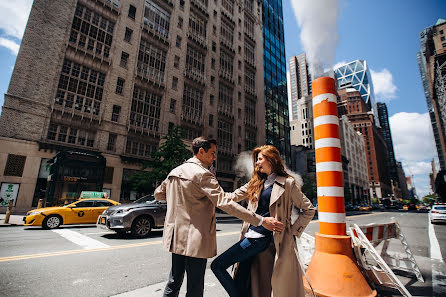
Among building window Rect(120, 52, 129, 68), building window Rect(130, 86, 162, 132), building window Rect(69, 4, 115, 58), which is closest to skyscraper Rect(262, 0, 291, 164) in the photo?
building window Rect(130, 86, 162, 132)

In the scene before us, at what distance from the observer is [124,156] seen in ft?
70.8

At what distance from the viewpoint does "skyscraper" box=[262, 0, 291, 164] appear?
46.9 metres

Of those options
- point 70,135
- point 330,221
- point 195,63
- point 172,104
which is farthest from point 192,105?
point 330,221

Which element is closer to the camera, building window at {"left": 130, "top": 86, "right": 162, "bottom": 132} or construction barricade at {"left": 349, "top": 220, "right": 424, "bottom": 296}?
construction barricade at {"left": 349, "top": 220, "right": 424, "bottom": 296}

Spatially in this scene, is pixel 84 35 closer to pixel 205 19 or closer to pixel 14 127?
pixel 14 127

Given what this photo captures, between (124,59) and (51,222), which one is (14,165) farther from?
(124,59)

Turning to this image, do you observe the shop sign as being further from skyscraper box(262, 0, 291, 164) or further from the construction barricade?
skyscraper box(262, 0, 291, 164)

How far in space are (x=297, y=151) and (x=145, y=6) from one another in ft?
175

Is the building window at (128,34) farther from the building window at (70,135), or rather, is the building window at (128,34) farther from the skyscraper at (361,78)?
the skyscraper at (361,78)

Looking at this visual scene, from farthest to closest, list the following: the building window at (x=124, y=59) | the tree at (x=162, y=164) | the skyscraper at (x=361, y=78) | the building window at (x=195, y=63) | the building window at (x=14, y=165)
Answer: the skyscraper at (x=361, y=78), the building window at (x=195, y=63), the building window at (x=124, y=59), the tree at (x=162, y=164), the building window at (x=14, y=165)

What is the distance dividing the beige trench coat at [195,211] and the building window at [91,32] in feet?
80.6

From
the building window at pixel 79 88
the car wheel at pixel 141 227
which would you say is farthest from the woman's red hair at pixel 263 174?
the building window at pixel 79 88

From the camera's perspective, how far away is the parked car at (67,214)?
31.6ft

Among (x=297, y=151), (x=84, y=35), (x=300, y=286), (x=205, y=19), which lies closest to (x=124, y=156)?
(x=84, y=35)
